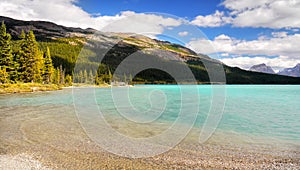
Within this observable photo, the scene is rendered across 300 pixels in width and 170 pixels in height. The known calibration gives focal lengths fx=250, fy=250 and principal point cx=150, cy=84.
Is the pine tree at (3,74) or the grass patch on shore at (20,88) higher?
the pine tree at (3,74)

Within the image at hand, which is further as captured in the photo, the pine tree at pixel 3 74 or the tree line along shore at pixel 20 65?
the tree line along shore at pixel 20 65

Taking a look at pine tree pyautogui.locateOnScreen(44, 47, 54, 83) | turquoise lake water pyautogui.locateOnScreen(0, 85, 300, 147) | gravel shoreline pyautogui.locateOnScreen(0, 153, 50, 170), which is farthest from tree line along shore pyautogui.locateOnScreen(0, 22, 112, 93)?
gravel shoreline pyautogui.locateOnScreen(0, 153, 50, 170)

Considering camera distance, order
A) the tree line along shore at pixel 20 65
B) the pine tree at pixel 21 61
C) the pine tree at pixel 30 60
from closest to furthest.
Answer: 1. the tree line along shore at pixel 20 65
2. the pine tree at pixel 21 61
3. the pine tree at pixel 30 60

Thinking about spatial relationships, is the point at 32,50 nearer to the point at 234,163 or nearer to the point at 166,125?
the point at 166,125

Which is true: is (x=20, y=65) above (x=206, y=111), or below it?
above

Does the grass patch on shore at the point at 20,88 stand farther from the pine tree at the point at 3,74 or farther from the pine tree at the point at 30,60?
the pine tree at the point at 30,60

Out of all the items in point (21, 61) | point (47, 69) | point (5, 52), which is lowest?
point (47, 69)

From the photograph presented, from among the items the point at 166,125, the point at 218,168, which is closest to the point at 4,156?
the point at 218,168

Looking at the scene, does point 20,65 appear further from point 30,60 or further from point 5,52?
point 5,52

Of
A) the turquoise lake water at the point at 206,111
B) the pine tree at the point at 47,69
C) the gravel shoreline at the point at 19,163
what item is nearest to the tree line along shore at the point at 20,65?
the pine tree at the point at 47,69

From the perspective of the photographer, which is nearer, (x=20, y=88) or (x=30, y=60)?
(x=20, y=88)

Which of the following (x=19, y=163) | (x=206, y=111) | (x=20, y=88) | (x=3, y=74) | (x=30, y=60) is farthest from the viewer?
(x=30, y=60)

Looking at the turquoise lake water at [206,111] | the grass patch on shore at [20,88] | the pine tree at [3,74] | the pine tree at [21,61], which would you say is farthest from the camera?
the pine tree at [21,61]

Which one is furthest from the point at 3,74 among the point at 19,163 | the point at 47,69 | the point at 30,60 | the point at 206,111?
the point at 19,163
